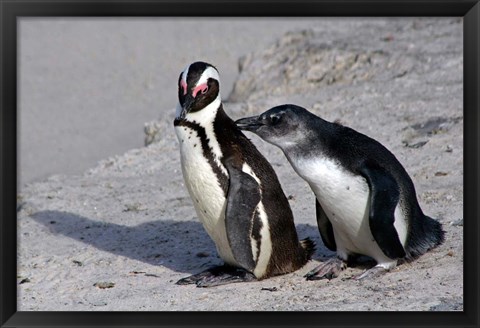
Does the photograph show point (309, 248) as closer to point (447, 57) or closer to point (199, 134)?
point (199, 134)

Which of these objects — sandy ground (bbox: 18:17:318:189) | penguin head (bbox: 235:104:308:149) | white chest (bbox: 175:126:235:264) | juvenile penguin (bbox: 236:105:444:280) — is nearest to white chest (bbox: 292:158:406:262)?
juvenile penguin (bbox: 236:105:444:280)

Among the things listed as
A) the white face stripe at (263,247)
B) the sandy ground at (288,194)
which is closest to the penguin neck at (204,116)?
the white face stripe at (263,247)

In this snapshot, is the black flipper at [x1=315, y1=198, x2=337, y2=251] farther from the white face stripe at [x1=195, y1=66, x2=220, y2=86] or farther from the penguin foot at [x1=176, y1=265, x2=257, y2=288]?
the white face stripe at [x1=195, y1=66, x2=220, y2=86]

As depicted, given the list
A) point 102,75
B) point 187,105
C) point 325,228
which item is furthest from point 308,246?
point 102,75

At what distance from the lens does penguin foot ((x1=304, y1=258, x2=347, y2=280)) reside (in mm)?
4602

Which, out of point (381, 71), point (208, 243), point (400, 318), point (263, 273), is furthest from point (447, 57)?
point (400, 318)

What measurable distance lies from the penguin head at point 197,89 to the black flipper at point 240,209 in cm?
29

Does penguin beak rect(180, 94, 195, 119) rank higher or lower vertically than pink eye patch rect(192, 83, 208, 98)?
lower

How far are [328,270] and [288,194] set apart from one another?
1423mm

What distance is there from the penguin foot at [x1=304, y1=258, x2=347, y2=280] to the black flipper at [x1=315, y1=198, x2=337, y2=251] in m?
0.18

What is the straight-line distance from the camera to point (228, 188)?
15.0 ft

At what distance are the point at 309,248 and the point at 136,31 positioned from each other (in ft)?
28.3

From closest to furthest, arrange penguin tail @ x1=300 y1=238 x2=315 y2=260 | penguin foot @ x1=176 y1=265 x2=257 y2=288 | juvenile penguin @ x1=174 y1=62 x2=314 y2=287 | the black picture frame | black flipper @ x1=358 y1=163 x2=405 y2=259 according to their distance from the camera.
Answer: the black picture frame → black flipper @ x1=358 y1=163 x2=405 y2=259 → juvenile penguin @ x1=174 y1=62 x2=314 y2=287 → penguin foot @ x1=176 y1=265 x2=257 y2=288 → penguin tail @ x1=300 y1=238 x2=315 y2=260

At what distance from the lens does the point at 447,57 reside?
8055 mm
